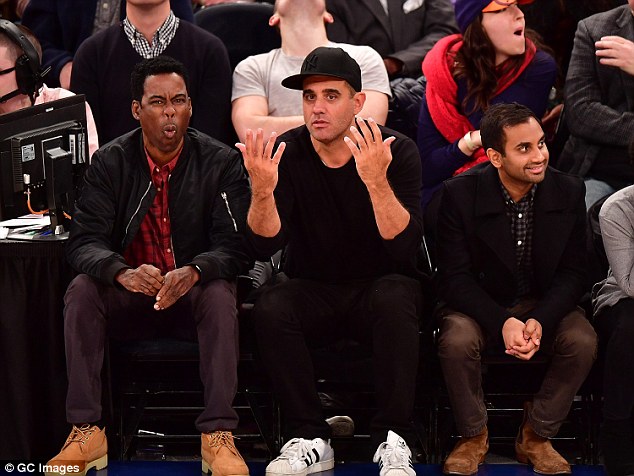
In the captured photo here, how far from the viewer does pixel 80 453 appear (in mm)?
3977

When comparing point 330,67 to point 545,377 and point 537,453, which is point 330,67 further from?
point 537,453

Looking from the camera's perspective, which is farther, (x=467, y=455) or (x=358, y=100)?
(x=358, y=100)

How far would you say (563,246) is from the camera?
4.27m

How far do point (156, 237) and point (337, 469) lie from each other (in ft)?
3.56

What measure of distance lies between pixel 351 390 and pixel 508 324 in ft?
2.28

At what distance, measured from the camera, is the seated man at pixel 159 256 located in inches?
157

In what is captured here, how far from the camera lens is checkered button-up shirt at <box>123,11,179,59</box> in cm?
517

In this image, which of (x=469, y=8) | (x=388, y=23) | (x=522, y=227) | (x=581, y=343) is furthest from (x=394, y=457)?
(x=388, y=23)

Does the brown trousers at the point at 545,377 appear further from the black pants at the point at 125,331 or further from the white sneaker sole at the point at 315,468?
the black pants at the point at 125,331

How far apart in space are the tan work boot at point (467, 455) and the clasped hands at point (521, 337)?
314 millimetres

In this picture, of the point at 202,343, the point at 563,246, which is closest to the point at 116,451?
the point at 202,343

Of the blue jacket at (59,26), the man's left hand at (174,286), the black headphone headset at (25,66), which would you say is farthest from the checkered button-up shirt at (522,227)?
the blue jacket at (59,26)

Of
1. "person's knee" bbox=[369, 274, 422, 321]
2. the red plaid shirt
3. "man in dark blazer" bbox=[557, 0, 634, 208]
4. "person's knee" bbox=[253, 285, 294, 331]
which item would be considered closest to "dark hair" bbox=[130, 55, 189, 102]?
the red plaid shirt

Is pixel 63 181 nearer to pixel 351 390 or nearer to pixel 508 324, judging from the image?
pixel 351 390
